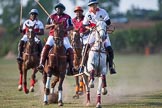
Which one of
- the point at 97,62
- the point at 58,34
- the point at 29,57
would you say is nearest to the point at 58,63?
the point at 58,34

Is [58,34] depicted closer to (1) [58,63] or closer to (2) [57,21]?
(2) [57,21]

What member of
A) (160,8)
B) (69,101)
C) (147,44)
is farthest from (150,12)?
(69,101)

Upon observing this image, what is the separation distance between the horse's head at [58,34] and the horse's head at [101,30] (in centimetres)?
106

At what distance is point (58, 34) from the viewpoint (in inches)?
706

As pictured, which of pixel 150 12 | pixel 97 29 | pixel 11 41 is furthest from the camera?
pixel 150 12

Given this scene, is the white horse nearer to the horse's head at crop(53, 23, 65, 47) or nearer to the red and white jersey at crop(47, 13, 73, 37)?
the red and white jersey at crop(47, 13, 73, 37)

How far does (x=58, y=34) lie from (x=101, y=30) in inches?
51.0

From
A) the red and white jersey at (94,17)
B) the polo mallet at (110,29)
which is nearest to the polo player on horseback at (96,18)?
the red and white jersey at (94,17)

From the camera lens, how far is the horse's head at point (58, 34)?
58.9 ft

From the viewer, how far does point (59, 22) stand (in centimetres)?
1825

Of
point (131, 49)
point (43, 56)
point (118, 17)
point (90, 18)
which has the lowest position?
point (43, 56)

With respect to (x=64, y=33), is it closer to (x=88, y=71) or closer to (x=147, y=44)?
(x=88, y=71)

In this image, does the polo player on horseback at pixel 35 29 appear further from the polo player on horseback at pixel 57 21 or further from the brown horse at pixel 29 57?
the polo player on horseback at pixel 57 21

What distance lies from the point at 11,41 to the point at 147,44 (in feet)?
62.0
